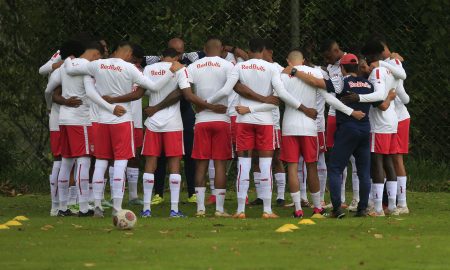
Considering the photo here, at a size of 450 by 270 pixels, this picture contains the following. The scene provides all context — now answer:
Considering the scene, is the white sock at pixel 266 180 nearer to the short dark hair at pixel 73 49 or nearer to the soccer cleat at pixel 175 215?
the soccer cleat at pixel 175 215

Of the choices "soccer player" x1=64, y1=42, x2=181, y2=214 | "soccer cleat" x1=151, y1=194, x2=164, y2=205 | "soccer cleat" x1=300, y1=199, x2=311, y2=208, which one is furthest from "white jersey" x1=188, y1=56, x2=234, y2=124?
"soccer cleat" x1=151, y1=194, x2=164, y2=205

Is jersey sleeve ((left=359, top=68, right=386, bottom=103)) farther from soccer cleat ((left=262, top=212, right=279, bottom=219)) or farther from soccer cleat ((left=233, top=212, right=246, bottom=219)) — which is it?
soccer cleat ((left=233, top=212, right=246, bottom=219))

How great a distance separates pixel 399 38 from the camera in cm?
2139

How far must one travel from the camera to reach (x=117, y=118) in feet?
52.4

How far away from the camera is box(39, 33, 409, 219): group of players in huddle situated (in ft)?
52.2

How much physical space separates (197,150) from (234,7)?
222 inches

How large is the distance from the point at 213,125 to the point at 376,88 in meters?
2.08

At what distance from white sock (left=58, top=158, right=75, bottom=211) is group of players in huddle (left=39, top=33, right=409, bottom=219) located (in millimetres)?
13

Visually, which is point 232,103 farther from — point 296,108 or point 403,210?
point 403,210

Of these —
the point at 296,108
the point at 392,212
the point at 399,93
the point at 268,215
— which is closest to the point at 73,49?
the point at 296,108

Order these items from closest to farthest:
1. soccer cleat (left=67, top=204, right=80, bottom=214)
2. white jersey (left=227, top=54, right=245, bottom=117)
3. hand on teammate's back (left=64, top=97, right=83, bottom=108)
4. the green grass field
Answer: the green grass field < hand on teammate's back (left=64, top=97, right=83, bottom=108) < white jersey (left=227, top=54, right=245, bottom=117) < soccer cleat (left=67, top=204, right=80, bottom=214)

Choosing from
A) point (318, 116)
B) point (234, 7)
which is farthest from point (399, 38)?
point (318, 116)

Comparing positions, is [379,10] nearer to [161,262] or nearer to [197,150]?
[197,150]

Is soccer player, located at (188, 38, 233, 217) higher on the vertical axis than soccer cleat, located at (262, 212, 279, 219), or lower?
higher
